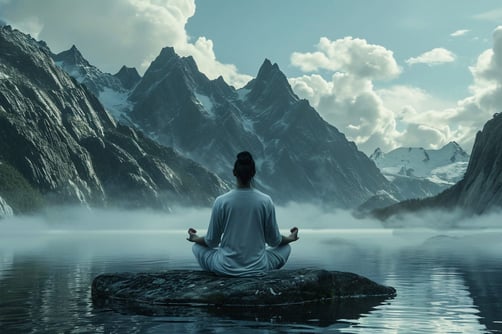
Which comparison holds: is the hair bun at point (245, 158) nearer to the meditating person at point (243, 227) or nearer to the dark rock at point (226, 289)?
the meditating person at point (243, 227)

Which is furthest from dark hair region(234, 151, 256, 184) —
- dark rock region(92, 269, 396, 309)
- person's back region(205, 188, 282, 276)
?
dark rock region(92, 269, 396, 309)

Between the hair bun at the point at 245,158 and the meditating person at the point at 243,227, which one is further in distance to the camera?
the meditating person at the point at 243,227

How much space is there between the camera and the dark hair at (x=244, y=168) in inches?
789

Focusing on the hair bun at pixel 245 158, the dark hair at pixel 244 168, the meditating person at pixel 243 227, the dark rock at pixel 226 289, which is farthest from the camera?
the dark rock at pixel 226 289

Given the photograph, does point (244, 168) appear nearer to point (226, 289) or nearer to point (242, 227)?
point (242, 227)

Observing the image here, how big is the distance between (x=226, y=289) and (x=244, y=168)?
4.17 metres

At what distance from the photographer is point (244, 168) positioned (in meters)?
20.0

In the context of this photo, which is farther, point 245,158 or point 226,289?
point 226,289

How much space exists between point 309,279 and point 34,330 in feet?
31.4

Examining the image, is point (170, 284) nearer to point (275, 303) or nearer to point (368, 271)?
point (275, 303)

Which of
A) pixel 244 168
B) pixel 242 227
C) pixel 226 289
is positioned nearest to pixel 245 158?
pixel 244 168

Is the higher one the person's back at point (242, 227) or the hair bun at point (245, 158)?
the hair bun at point (245, 158)

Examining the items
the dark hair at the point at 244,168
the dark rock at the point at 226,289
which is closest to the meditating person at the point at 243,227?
the dark hair at the point at 244,168

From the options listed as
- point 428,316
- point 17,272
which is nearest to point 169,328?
point 428,316
